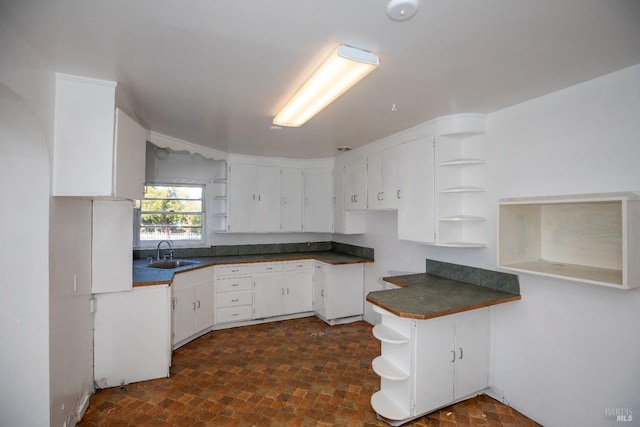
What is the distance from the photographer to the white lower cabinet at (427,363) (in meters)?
2.19

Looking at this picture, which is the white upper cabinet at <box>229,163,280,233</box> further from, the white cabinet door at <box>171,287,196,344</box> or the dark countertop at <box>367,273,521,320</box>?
the dark countertop at <box>367,273,521,320</box>

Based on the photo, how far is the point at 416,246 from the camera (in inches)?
138

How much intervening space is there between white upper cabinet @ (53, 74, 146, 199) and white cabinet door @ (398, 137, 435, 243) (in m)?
2.60

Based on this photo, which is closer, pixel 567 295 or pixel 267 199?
pixel 567 295

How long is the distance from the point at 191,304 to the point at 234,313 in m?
0.70

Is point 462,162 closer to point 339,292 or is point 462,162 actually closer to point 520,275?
point 520,275

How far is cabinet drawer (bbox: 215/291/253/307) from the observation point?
13.0ft

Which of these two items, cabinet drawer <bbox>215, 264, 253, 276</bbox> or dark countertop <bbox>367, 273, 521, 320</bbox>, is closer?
dark countertop <bbox>367, 273, 521, 320</bbox>

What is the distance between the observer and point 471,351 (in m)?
2.47

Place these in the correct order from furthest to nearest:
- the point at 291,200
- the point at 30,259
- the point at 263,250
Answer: the point at 263,250 < the point at 291,200 < the point at 30,259

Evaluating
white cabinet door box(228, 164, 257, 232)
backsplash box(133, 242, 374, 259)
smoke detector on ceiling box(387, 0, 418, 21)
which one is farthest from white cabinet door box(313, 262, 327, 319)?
smoke detector on ceiling box(387, 0, 418, 21)

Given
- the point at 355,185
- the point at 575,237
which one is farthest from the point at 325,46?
the point at 355,185

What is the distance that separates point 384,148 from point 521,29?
2145mm

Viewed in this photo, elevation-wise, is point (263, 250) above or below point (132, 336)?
above
